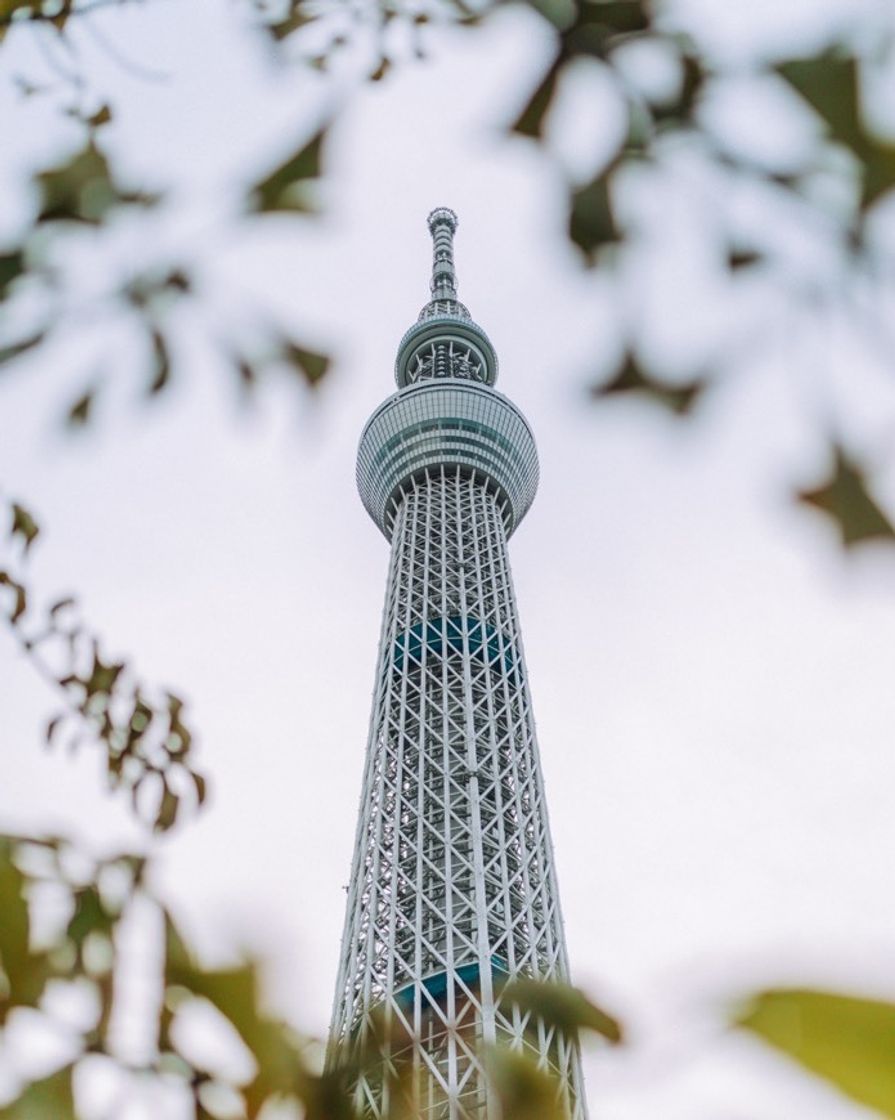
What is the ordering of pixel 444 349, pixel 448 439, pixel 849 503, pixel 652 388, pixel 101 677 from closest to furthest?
1. pixel 849 503
2. pixel 652 388
3. pixel 101 677
4. pixel 448 439
5. pixel 444 349

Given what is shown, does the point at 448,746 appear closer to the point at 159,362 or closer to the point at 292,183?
the point at 159,362

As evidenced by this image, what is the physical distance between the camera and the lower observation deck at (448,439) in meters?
28.5

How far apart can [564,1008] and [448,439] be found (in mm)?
28158

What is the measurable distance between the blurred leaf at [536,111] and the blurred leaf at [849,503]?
1.15ft

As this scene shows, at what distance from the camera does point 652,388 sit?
782 mm

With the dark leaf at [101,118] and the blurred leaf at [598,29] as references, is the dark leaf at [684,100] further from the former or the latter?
the dark leaf at [101,118]

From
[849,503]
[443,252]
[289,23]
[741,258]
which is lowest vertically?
[849,503]

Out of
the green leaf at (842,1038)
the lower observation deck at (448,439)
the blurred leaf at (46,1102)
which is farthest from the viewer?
the lower observation deck at (448,439)

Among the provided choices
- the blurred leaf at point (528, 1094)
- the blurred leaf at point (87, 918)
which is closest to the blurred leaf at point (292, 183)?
the blurred leaf at point (87, 918)

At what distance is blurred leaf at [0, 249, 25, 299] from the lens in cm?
102

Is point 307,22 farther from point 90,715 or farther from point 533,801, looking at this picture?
point 533,801

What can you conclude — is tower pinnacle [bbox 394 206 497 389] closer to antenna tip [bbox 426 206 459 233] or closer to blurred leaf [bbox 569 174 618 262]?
antenna tip [bbox 426 206 459 233]

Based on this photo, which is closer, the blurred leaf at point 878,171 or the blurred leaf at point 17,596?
the blurred leaf at point 878,171

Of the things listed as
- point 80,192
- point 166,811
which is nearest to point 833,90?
point 80,192
